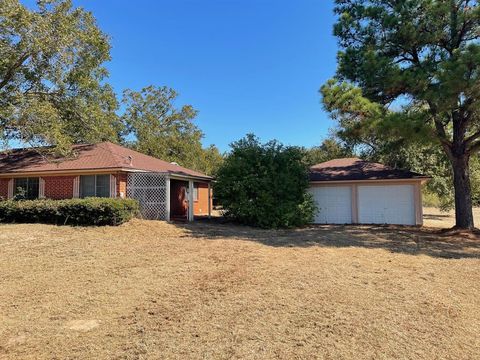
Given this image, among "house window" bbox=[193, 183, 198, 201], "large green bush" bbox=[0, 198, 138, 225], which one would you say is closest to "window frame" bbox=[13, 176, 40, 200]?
"large green bush" bbox=[0, 198, 138, 225]

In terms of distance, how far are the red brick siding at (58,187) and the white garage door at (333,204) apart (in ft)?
38.5

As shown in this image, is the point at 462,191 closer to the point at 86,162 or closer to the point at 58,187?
the point at 86,162

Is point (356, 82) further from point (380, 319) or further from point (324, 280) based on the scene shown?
point (380, 319)

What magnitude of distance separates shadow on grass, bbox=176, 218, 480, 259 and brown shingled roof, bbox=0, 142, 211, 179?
390 cm

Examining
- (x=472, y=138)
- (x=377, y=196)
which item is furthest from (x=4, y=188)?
(x=472, y=138)

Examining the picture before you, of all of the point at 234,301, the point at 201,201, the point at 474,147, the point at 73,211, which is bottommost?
the point at 234,301

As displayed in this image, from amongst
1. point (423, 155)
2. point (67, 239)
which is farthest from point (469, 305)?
point (423, 155)

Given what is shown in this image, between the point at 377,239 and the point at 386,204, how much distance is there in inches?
234

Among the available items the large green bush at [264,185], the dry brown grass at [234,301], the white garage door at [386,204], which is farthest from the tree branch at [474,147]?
the large green bush at [264,185]

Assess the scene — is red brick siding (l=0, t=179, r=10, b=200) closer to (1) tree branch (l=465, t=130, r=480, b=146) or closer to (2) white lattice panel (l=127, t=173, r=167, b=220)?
(2) white lattice panel (l=127, t=173, r=167, b=220)

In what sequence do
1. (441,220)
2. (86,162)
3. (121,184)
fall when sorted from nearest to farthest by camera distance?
(121,184) < (86,162) < (441,220)

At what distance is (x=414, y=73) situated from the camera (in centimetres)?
1277

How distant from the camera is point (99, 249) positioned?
9711 mm

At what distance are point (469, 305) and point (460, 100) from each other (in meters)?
9.33
